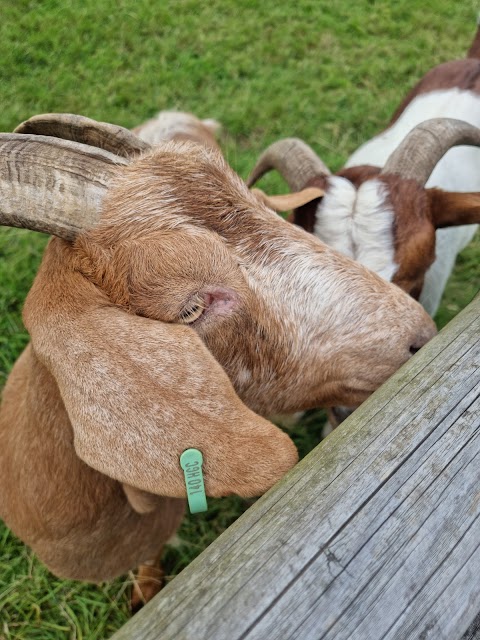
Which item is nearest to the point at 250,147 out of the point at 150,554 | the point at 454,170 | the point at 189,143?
the point at 454,170

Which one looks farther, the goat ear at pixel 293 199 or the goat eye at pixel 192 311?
the goat ear at pixel 293 199

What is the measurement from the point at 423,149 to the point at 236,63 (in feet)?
13.4

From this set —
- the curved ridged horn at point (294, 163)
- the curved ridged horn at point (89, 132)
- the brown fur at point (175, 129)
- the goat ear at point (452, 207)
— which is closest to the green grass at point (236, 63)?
the brown fur at point (175, 129)

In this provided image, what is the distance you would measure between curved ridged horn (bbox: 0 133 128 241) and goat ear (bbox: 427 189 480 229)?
6.29 feet

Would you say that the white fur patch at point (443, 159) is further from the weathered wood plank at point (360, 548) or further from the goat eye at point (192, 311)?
the weathered wood plank at point (360, 548)

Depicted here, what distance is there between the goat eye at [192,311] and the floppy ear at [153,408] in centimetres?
8

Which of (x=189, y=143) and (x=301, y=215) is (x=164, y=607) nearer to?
(x=189, y=143)

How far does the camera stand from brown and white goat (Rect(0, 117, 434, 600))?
1.65m

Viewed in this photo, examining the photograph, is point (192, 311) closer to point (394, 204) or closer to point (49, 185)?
point (49, 185)

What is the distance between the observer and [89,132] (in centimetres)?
212

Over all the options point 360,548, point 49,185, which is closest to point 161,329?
point 49,185

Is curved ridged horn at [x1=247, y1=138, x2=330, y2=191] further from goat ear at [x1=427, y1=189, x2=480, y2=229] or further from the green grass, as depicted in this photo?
the green grass

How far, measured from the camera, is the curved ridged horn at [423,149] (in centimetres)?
301

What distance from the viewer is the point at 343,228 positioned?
301 cm
